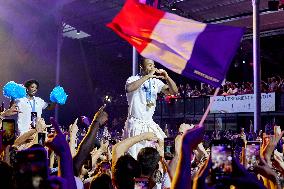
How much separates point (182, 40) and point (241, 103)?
13900 millimetres

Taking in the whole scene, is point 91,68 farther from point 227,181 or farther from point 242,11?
point 227,181

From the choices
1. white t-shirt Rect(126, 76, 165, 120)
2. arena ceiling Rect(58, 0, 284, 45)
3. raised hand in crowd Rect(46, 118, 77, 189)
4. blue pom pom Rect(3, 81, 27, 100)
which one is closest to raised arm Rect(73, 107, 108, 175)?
raised hand in crowd Rect(46, 118, 77, 189)

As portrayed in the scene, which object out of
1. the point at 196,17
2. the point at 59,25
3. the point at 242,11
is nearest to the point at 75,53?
the point at 59,25

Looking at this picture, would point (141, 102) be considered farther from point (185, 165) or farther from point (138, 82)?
point (185, 165)

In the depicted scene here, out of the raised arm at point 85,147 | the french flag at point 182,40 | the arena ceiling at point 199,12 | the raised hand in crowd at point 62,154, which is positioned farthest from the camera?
the arena ceiling at point 199,12

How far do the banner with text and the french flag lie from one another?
1271 centimetres

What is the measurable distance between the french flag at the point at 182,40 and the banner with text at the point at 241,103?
500 inches

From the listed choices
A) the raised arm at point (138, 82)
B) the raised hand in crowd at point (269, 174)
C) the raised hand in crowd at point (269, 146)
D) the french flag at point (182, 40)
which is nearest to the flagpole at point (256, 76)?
the raised arm at point (138, 82)

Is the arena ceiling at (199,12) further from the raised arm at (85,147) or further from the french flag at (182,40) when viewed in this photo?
the raised arm at (85,147)

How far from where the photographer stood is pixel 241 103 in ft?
56.4

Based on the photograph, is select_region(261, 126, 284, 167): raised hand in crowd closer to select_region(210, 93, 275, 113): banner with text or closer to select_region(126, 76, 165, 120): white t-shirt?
select_region(126, 76, 165, 120): white t-shirt

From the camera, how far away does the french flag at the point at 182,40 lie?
3.25 metres

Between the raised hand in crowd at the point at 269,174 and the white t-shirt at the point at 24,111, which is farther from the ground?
the white t-shirt at the point at 24,111

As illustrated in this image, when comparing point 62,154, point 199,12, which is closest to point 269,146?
point 62,154
